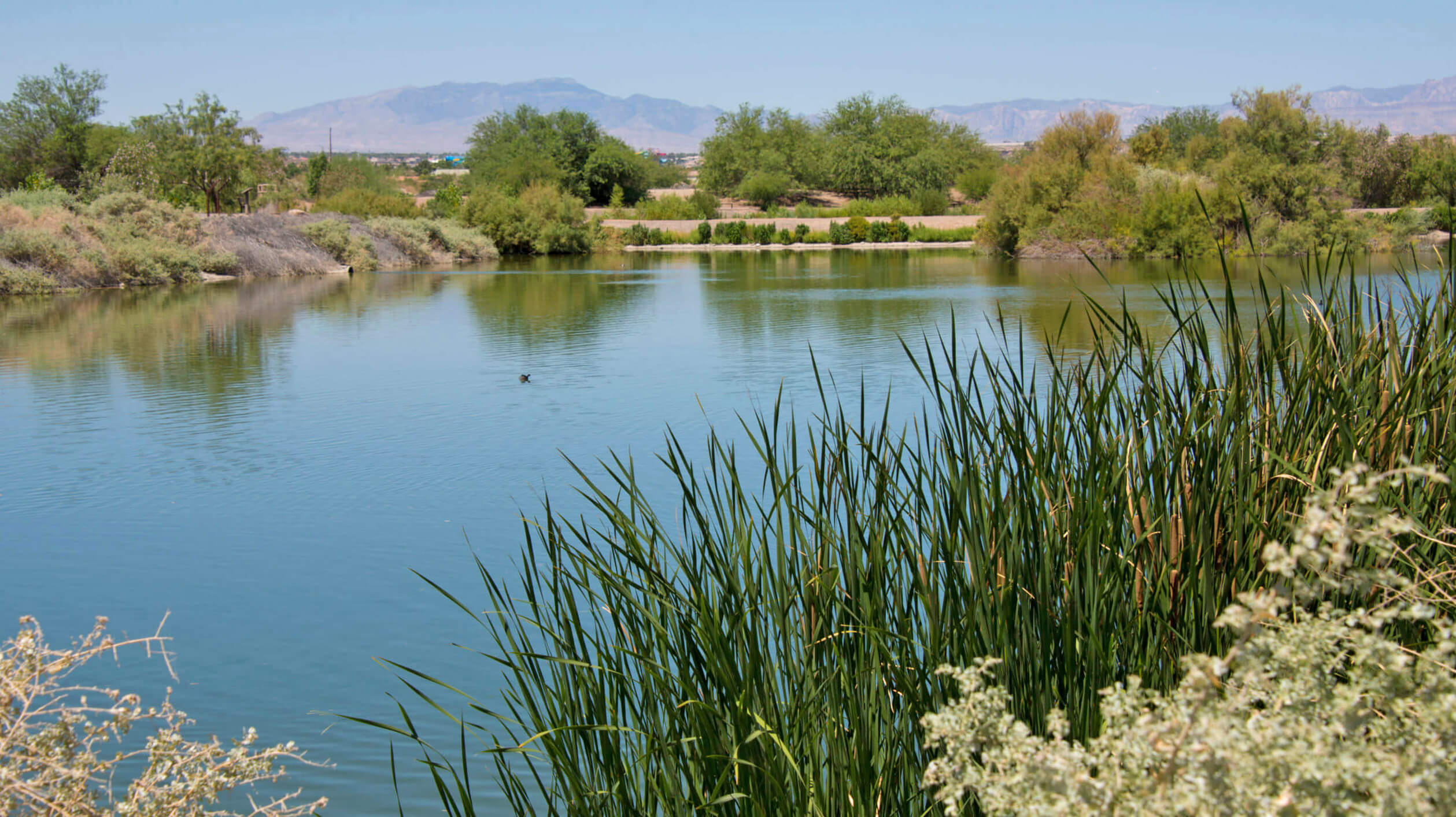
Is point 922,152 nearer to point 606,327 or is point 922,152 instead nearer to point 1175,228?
point 1175,228

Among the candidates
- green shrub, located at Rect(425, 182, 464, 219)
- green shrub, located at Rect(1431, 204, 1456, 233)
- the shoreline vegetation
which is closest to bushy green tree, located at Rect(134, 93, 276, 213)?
the shoreline vegetation

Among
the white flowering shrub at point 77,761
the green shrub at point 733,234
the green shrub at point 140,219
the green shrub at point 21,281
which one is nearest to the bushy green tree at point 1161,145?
the green shrub at point 733,234

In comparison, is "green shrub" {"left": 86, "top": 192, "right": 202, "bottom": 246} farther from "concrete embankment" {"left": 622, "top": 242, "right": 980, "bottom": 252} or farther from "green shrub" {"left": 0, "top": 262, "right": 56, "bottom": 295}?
"concrete embankment" {"left": 622, "top": 242, "right": 980, "bottom": 252}

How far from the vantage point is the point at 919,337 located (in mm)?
12617

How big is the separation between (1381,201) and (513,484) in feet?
131

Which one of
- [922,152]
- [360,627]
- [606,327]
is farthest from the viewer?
[922,152]

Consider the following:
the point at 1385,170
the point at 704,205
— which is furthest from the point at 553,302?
the point at 1385,170

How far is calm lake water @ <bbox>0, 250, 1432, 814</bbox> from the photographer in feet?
15.1

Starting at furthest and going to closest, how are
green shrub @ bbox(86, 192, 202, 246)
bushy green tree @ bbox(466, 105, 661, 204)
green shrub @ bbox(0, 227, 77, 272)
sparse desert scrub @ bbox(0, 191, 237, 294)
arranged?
bushy green tree @ bbox(466, 105, 661, 204) < green shrub @ bbox(86, 192, 202, 246) < sparse desert scrub @ bbox(0, 191, 237, 294) < green shrub @ bbox(0, 227, 77, 272)

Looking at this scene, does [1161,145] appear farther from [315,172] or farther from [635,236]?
[315,172]

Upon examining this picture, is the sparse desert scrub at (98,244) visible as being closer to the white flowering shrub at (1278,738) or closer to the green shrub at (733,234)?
the green shrub at (733,234)

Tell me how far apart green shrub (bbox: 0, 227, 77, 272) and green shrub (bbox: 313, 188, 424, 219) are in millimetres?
15153

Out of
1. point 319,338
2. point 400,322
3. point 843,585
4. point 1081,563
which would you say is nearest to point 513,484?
point 843,585

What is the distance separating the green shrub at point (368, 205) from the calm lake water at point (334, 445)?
17.7m
